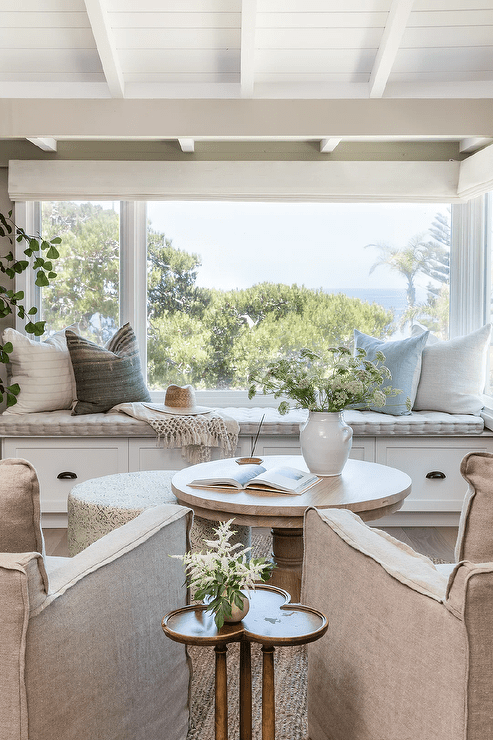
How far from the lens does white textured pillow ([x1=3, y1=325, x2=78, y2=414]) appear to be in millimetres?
4066

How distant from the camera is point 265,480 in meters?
2.38

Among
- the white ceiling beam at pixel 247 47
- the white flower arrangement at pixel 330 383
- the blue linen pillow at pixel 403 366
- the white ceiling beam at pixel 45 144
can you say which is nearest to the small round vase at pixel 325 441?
the white flower arrangement at pixel 330 383

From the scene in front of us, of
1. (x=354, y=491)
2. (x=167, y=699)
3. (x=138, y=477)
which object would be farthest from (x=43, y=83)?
(x=167, y=699)

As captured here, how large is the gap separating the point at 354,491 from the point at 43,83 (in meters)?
2.90

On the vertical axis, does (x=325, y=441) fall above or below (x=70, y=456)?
above

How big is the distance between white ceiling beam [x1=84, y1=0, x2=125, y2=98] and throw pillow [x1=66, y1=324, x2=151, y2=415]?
141cm

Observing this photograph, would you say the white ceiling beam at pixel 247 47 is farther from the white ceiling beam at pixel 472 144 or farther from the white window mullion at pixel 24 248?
the white window mullion at pixel 24 248

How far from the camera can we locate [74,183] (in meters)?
4.32

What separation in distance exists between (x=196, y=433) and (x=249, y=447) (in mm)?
351

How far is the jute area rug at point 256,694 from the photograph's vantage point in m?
1.87

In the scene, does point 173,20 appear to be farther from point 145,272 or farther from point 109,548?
point 109,548

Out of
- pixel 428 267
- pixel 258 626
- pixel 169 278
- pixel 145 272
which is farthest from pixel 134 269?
pixel 258 626

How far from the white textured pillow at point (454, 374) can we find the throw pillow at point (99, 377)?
1789 millimetres

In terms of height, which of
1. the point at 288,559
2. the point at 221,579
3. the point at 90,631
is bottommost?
the point at 288,559
